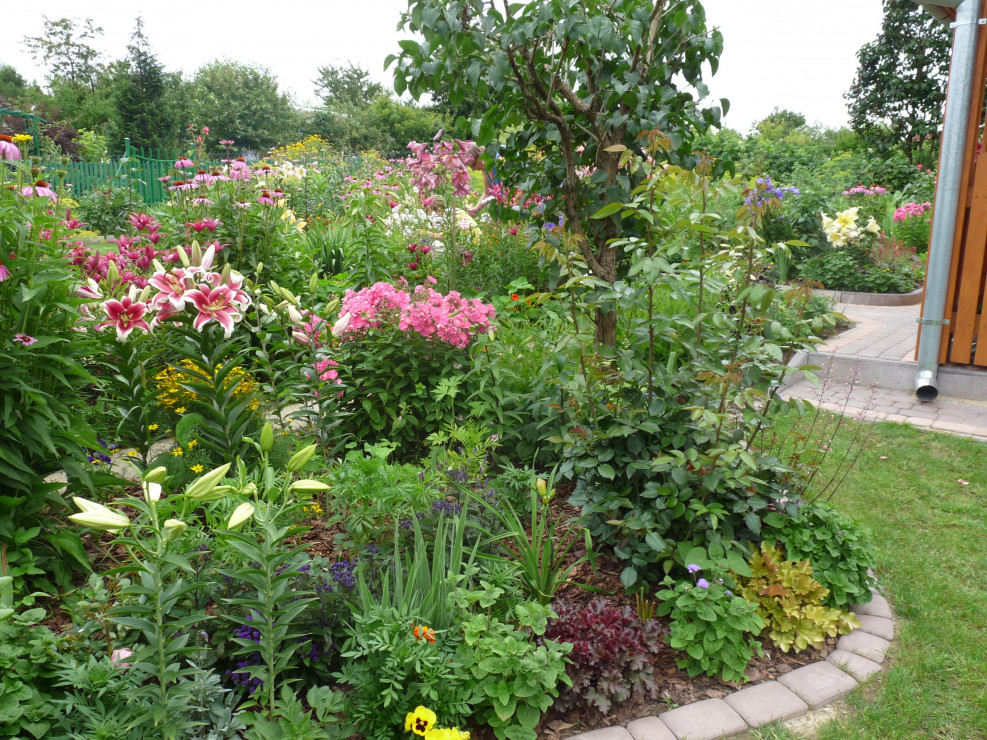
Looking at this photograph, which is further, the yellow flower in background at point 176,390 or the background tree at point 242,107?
the background tree at point 242,107

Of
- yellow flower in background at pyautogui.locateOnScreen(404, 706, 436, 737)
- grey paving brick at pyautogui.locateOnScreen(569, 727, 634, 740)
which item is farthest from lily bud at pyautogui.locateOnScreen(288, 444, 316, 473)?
grey paving brick at pyautogui.locateOnScreen(569, 727, 634, 740)

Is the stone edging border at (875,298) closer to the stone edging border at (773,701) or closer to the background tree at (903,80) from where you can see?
the stone edging border at (773,701)

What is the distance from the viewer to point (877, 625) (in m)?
2.54

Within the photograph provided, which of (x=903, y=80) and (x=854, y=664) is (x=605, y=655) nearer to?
(x=854, y=664)

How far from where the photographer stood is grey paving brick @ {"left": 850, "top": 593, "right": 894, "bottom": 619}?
8.61 feet

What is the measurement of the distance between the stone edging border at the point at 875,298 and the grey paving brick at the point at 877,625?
713cm

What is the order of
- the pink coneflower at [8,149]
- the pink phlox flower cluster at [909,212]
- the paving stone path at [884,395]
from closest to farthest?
1. the pink coneflower at [8,149]
2. the paving stone path at [884,395]
3. the pink phlox flower cluster at [909,212]

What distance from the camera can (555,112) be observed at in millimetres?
3521

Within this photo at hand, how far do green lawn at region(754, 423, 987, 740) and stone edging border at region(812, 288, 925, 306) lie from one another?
16.7 feet

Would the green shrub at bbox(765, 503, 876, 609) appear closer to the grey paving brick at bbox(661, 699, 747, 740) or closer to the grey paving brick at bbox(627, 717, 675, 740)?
the grey paving brick at bbox(661, 699, 747, 740)

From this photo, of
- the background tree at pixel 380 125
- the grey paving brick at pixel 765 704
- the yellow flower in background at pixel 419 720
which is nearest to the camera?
the yellow flower in background at pixel 419 720

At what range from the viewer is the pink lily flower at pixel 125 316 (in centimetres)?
256

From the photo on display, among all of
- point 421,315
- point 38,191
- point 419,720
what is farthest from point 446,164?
point 419,720

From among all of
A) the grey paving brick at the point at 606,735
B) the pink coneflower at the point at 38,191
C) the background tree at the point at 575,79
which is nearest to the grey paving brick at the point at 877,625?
the grey paving brick at the point at 606,735
